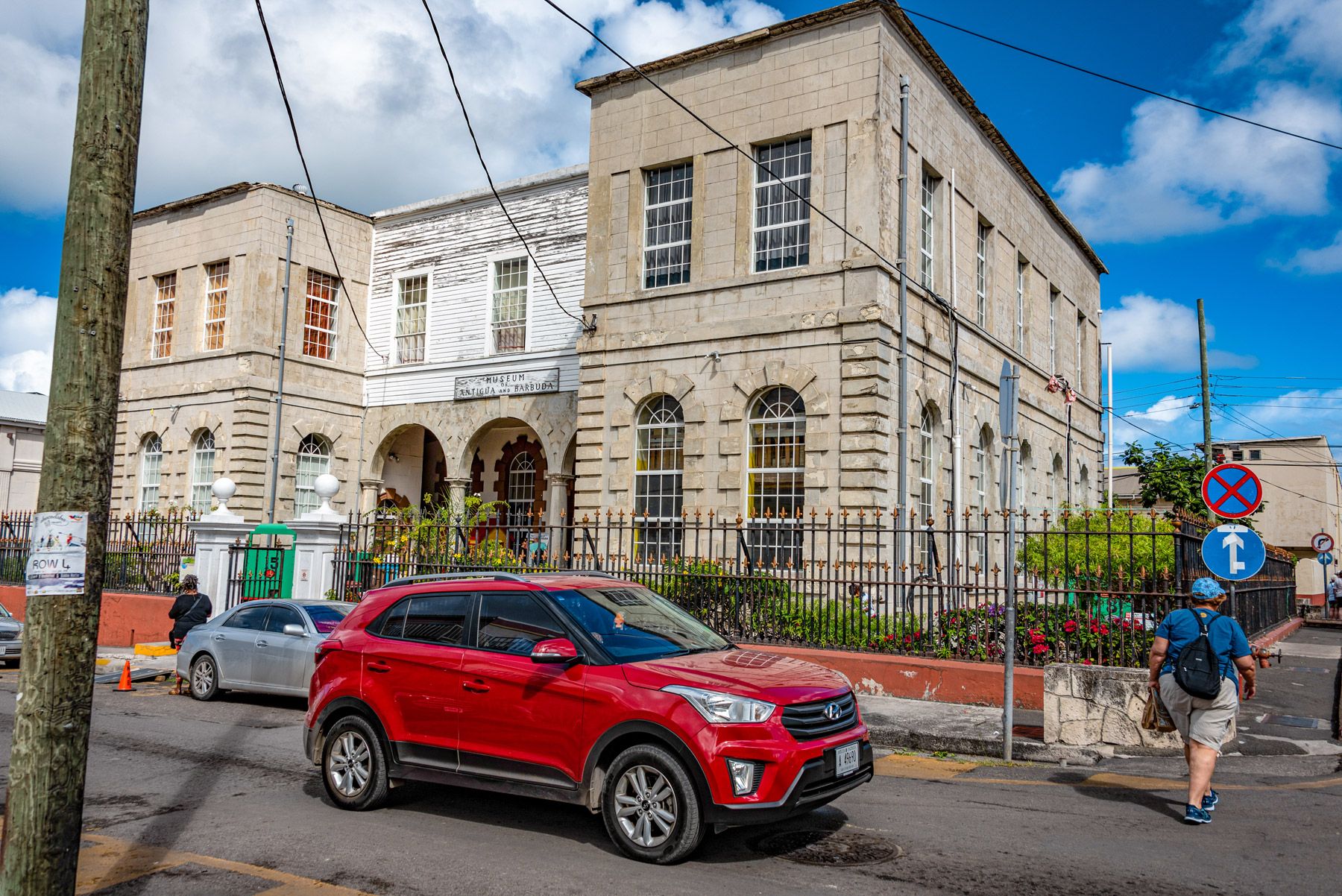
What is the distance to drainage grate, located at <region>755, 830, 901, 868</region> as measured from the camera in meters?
6.35

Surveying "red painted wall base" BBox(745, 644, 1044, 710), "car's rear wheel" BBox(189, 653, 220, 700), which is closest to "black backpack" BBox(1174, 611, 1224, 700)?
"red painted wall base" BBox(745, 644, 1044, 710)

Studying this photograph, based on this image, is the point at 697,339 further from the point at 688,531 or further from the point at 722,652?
the point at 722,652

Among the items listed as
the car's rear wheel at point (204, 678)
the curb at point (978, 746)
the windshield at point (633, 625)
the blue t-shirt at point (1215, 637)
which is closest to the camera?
the windshield at point (633, 625)

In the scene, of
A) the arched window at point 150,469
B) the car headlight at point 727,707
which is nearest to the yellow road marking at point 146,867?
the car headlight at point 727,707

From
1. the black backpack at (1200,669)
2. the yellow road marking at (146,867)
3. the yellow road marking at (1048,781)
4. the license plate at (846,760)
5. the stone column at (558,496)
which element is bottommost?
the yellow road marking at (146,867)

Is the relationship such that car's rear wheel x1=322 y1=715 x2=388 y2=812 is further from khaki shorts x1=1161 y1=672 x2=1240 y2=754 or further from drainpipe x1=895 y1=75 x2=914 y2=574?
drainpipe x1=895 y1=75 x2=914 y2=574

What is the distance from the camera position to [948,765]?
973 cm

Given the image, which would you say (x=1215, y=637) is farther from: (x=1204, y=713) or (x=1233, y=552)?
(x=1233, y=552)

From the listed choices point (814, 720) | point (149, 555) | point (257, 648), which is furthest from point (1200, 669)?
point (149, 555)

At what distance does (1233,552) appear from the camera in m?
11.1

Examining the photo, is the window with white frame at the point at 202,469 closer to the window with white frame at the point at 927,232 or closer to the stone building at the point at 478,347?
the stone building at the point at 478,347

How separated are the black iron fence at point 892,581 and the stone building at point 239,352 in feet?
31.7

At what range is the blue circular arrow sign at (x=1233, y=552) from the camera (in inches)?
433

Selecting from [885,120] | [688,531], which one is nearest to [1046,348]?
[885,120]
